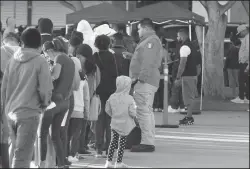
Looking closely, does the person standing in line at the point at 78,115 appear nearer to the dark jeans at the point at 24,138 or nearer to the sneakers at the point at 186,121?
the dark jeans at the point at 24,138

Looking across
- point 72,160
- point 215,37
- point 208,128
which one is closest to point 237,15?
point 215,37

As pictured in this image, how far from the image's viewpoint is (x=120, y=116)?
10273 mm

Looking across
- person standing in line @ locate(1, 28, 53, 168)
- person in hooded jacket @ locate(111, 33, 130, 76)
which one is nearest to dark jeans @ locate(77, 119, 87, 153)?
person in hooded jacket @ locate(111, 33, 130, 76)

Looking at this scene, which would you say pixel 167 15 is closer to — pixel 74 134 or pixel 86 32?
pixel 86 32

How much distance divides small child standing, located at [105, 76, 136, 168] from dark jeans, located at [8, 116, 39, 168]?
2004mm

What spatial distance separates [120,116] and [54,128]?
1234 mm

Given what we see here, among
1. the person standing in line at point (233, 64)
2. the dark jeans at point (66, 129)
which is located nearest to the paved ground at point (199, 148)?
the dark jeans at point (66, 129)

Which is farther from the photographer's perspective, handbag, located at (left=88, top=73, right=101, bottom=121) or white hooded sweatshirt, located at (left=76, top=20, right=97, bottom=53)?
white hooded sweatshirt, located at (left=76, top=20, right=97, bottom=53)

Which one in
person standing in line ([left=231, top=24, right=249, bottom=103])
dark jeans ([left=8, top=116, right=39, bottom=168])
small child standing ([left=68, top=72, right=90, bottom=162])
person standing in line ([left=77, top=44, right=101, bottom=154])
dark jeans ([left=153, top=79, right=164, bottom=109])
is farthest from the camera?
dark jeans ([left=153, top=79, right=164, bottom=109])

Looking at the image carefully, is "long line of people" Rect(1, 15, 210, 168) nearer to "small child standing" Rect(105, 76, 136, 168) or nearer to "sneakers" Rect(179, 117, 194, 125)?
"small child standing" Rect(105, 76, 136, 168)

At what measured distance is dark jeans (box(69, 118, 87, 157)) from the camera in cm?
1035

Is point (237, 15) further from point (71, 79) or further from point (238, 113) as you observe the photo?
point (71, 79)

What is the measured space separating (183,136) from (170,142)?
0.99 m

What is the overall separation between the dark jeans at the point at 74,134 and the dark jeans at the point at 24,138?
6.76 feet
